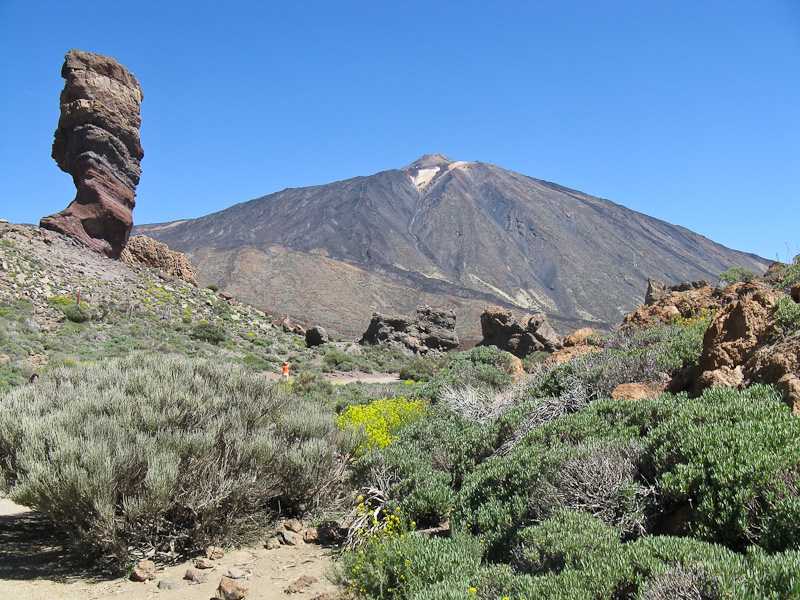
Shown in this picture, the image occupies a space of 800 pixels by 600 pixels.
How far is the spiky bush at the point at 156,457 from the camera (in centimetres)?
379

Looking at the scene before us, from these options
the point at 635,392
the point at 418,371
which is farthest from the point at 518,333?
the point at 635,392

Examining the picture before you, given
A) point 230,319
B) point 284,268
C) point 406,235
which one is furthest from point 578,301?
point 230,319

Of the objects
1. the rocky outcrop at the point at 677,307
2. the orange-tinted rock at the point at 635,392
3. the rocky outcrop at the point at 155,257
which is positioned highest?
the rocky outcrop at the point at 155,257

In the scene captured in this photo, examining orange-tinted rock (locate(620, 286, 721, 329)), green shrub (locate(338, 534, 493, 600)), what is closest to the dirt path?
green shrub (locate(338, 534, 493, 600))

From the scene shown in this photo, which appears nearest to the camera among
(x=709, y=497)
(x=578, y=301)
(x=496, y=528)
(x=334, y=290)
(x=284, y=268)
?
(x=709, y=497)

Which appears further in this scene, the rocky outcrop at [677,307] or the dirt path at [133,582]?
the rocky outcrop at [677,307]

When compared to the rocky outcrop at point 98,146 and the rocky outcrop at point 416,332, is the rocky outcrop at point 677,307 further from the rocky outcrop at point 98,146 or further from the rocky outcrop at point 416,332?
the rocky outcrop at point 98,146

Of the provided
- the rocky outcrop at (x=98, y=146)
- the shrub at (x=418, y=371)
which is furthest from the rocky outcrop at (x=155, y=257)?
the shrub at (x=418, y=371)

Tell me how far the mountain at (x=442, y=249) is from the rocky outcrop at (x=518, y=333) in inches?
659

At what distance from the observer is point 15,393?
17.7 feet

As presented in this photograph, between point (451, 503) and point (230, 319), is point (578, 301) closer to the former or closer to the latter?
point (230, 319)

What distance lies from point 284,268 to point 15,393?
168 ft

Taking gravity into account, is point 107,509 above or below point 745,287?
below

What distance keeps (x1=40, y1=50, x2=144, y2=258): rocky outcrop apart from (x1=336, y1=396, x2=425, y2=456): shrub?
21774mm
